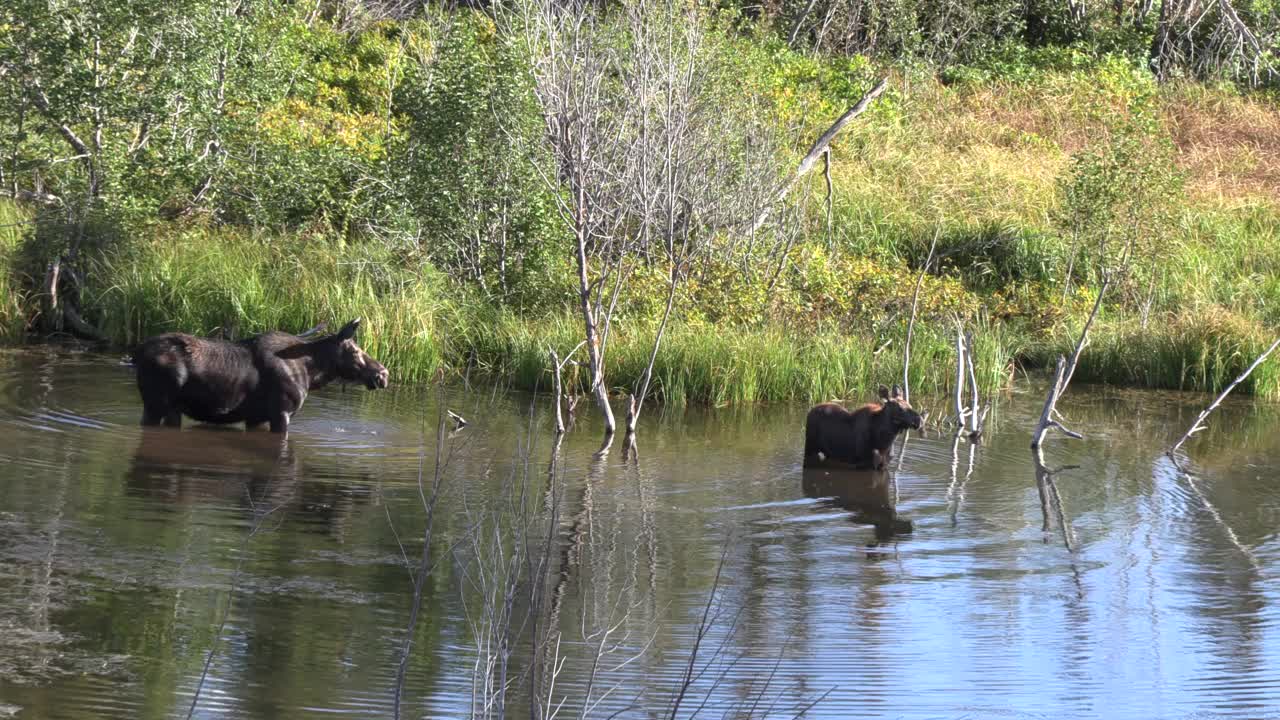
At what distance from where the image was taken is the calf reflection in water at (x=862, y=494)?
11.5 metres

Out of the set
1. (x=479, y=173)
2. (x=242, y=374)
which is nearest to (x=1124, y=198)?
(x=479, y=173)

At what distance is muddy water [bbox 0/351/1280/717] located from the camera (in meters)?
7.38

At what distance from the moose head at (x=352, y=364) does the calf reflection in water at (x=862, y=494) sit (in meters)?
4.10

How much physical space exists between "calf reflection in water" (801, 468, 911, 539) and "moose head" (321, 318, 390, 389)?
13.4 feet

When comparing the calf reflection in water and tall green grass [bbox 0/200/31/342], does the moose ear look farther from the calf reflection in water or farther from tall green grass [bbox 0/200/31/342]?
tall green grass [bbox 0/200/31/342]

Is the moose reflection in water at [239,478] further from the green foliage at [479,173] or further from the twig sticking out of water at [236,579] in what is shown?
the green foliage at [479,173]

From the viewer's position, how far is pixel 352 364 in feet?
48.5

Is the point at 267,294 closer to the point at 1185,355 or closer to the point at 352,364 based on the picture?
the point at 352,364

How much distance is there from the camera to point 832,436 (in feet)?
43.9

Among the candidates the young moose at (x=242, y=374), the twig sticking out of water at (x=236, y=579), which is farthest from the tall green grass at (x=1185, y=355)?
the twig sticking out of water at (x=236, y=579)

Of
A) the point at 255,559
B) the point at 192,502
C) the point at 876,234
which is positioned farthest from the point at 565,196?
the point at 255,559

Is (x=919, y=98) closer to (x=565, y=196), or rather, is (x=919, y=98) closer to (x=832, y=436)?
(x=565, y=196)

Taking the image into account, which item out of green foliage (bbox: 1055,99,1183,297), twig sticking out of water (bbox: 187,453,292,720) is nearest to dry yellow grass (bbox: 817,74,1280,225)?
green foliage (bbox: 1055,99,1183,297)

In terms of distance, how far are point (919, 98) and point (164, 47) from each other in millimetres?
18028
